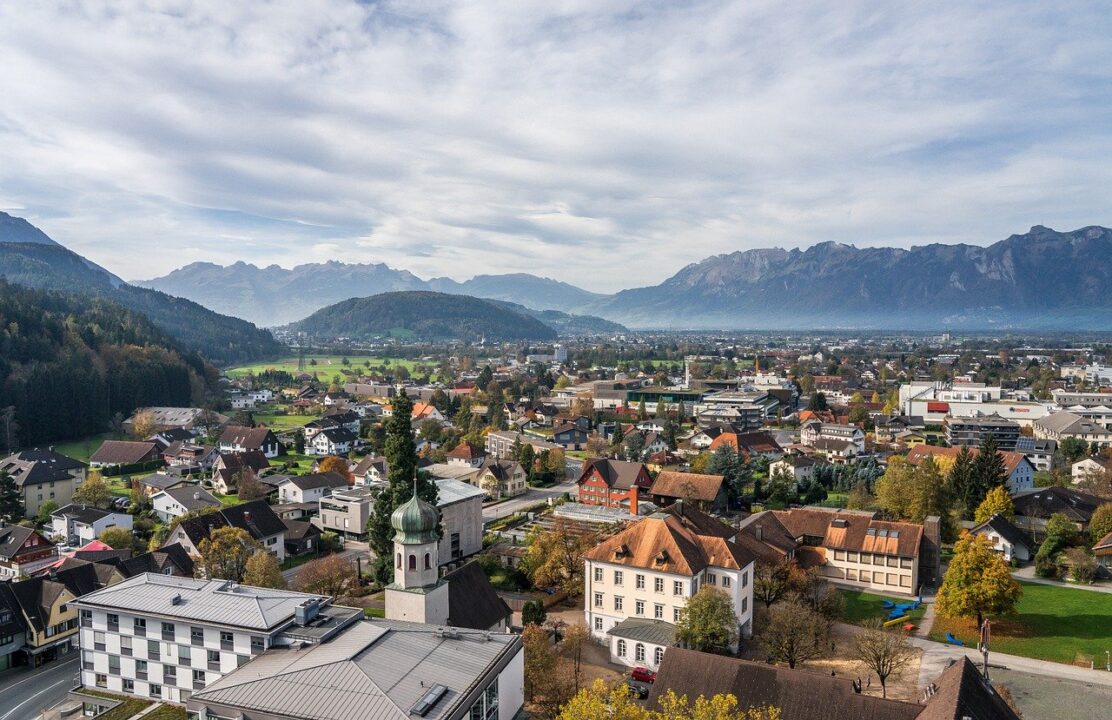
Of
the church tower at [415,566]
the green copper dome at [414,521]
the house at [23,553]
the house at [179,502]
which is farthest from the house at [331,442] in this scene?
the green copper dome at [414,521]

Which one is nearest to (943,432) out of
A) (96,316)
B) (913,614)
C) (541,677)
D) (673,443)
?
(673,443)

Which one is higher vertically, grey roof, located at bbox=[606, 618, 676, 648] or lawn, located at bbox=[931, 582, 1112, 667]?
grey roof, located at bbox=[606, 618, 676, 648]

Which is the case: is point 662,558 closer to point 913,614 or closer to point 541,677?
point 541,677

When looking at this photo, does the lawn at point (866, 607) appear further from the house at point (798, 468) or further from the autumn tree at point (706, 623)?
the house at point (798, 468)

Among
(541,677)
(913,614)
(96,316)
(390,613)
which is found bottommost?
(913,614)

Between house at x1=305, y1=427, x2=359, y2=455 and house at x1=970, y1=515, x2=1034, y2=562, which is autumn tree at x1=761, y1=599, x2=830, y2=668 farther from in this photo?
house at x1=305, y1=427, x2=359, y2=455

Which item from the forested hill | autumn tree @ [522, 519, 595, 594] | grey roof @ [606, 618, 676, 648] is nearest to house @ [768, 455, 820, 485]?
autumn tree @ [522, 519, 595, 594]
